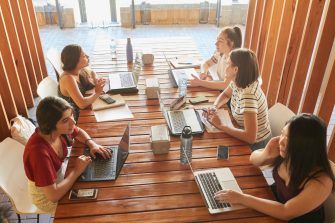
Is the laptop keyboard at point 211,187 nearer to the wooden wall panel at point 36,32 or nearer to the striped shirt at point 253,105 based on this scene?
the striped shirt at point 253,105

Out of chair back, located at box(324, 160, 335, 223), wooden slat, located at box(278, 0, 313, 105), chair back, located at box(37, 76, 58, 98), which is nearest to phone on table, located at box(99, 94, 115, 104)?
chair back, located at box(37, 76, 58, 98)

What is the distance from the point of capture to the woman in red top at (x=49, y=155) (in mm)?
1695

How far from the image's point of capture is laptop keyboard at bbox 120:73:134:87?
2.90 m

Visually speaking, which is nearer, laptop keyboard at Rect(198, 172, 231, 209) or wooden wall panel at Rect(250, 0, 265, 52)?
laptop keyboard at Rect(198, 172, 231, 209)

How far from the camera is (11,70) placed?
3.65 metres

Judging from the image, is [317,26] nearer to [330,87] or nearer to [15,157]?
[330,87]

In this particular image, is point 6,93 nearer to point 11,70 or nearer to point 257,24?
point 11,70

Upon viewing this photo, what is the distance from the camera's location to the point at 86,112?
252cm

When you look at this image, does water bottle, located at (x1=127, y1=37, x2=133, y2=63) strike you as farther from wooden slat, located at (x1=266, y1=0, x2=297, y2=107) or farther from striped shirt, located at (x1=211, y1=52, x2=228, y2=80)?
wooden slat, located at (x1=266, y1=0, x2=297, y2=107)

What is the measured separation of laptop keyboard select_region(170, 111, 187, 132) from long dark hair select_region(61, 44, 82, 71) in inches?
37.9

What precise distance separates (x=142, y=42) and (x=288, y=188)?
→ 301 centimetres

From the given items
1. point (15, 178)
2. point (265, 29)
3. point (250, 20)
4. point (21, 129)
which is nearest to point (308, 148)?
point (15, 178)

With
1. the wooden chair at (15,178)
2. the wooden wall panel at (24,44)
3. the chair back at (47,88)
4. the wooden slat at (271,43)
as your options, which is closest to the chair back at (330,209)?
the wooden chair at (15,178)

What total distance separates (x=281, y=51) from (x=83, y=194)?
2.85 meters
